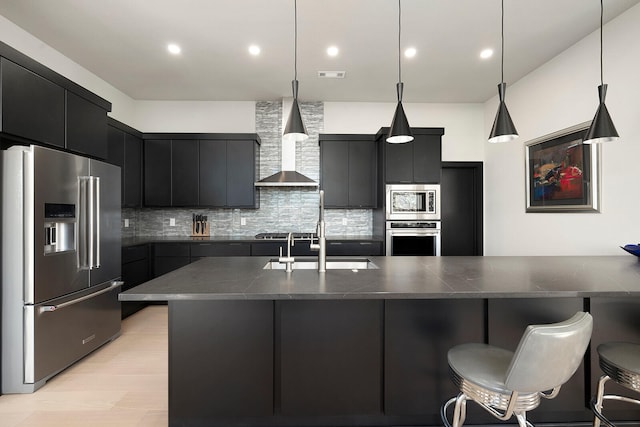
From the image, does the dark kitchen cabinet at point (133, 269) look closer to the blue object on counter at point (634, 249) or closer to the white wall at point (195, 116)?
the white wall at point (195, 116)

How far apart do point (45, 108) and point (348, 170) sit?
11.1 ft

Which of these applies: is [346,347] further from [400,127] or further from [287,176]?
[287,176]

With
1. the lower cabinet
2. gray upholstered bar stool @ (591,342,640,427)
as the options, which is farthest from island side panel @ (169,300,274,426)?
gray upholstered bar stool @ (591,342,640,427)

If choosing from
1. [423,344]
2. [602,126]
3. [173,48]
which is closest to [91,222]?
[173,48]

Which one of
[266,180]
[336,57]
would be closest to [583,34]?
[336,57]

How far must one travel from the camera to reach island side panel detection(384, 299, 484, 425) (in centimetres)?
176

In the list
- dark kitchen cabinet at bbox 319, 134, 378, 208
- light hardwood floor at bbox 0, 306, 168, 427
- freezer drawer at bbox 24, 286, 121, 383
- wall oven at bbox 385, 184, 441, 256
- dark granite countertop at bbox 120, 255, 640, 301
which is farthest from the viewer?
dark kitchen cabinet at bbox 319, 134, 378, 208

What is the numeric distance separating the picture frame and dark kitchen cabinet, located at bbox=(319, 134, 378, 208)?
6.46 ft

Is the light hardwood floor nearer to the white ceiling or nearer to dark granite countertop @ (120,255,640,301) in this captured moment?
dark granite countertop @ (120,255,640,301)

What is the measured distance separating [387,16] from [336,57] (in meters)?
0.81

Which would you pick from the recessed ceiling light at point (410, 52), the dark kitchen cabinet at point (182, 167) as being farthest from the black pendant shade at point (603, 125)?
the dark kitchen cabinet at point (182, 167)

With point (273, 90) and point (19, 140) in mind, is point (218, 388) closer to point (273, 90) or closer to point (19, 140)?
point (19, 140)

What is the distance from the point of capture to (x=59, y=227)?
2.45 metres

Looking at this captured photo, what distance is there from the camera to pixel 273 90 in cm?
435
